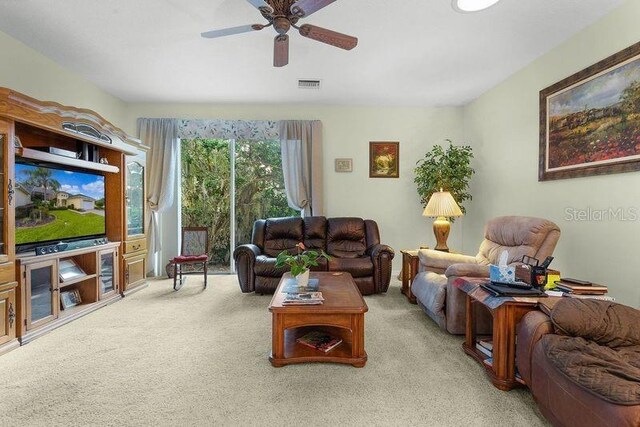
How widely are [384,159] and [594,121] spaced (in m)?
2.59

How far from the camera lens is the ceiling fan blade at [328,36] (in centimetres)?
207

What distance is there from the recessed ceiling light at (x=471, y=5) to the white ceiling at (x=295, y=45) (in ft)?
0.33

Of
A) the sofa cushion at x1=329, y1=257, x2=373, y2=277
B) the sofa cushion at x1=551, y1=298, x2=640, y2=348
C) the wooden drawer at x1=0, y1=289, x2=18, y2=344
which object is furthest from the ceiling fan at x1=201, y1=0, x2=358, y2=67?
the wooden drawer at x1=0, y1=289, x2=18, y2=344

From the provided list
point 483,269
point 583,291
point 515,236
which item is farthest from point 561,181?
point 583,291

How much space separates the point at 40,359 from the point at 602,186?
4.46 meters

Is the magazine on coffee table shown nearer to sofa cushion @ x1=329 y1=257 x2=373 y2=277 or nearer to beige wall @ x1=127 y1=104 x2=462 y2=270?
sofa cushion @ x1=329 y1=257 x2=373 y2=277

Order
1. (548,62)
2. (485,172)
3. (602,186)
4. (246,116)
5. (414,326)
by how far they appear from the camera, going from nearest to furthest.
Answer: (602,186), (414,326), (548,62), (485,172), (246,116)

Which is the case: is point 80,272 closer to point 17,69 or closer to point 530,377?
point 17,69

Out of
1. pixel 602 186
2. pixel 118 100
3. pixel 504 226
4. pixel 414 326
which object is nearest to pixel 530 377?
pixel 414 326

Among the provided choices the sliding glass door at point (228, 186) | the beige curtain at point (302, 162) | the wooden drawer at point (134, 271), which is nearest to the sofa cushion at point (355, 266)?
the beige curtain at point (302, 162)

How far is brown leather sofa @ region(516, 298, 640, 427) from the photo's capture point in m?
1.12

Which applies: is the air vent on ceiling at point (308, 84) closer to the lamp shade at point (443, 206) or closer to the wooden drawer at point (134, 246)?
the lamp shade at point (443, 206)

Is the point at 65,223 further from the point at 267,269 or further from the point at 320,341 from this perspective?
the point at 320,341

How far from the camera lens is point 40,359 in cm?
216
